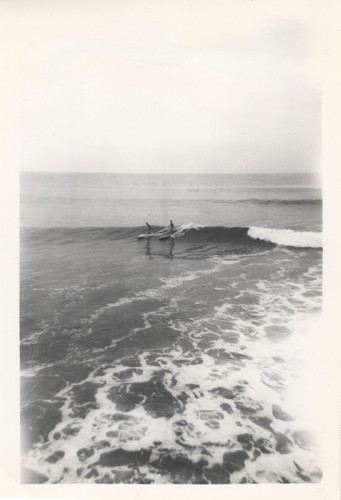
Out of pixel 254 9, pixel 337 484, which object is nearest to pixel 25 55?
pixel 254 9

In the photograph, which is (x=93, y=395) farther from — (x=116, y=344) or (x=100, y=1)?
(x=100, y=1)

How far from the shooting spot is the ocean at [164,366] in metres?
2.89

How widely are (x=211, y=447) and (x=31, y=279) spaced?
3625 mm

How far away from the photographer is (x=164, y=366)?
3.70 m

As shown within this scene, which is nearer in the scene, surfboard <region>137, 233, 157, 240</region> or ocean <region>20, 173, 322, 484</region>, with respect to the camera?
ocean <region>20, 173, 322, 484</region>

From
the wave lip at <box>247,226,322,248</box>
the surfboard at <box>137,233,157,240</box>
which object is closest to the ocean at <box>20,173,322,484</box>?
the wave lip at <box>247,226,322,248</box>

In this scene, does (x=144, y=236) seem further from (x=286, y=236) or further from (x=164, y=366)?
(x=164, y=366)

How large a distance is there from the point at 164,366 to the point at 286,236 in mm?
5517

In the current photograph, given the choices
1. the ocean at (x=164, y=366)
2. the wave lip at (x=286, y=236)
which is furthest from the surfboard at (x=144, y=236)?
the wave lip at (x=286, y=236)

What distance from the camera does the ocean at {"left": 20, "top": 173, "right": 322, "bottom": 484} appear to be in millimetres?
2891

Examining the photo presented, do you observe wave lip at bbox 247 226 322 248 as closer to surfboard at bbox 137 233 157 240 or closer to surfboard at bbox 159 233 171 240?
surfboard at bbox 159 233 171 240

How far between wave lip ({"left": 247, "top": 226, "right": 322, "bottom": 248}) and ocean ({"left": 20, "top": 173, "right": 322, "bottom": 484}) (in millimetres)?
653

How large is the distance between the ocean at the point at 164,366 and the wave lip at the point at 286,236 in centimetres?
65

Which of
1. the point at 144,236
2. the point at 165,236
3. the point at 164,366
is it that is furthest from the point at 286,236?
the point at 164,366
